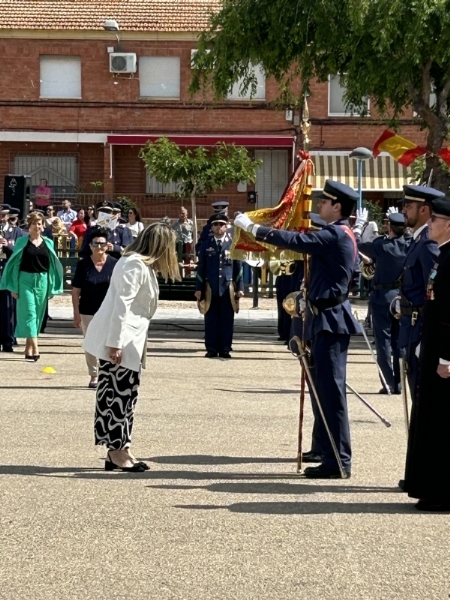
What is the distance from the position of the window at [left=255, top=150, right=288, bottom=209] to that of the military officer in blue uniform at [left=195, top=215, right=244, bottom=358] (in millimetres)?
24413

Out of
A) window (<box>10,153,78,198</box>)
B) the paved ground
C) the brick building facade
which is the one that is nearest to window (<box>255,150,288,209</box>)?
the brick building facade

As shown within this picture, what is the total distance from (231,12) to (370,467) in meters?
13.8

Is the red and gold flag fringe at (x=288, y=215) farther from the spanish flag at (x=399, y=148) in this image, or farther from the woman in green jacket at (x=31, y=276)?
the spanish flag at (x=399, y=148)

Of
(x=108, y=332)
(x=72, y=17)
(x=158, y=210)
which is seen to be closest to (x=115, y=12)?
(x=72, y=17)

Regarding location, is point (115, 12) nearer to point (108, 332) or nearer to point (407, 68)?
point (407, 68)

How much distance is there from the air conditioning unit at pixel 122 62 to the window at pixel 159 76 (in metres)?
0.68

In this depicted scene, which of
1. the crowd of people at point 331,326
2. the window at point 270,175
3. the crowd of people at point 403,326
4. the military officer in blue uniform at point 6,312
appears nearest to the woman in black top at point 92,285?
the crowd of people at point 331,326

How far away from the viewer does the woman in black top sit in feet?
46.3

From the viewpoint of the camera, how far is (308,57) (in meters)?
22.3

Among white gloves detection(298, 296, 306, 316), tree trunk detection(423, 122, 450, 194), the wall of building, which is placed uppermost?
the wall of building

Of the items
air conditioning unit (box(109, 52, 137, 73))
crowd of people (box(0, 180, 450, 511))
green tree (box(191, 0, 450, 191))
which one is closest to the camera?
crowd of people (box(0, 180, 450, 511))

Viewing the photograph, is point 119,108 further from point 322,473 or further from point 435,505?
point 435,505

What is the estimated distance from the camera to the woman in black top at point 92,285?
14.1 meters

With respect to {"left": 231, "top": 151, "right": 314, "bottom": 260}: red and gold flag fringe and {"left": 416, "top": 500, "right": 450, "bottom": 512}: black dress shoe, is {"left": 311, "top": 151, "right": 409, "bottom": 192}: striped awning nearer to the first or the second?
{"left": 231, "top": 151, "right": 314, "bottom": 260}: red and gold flag fringe
